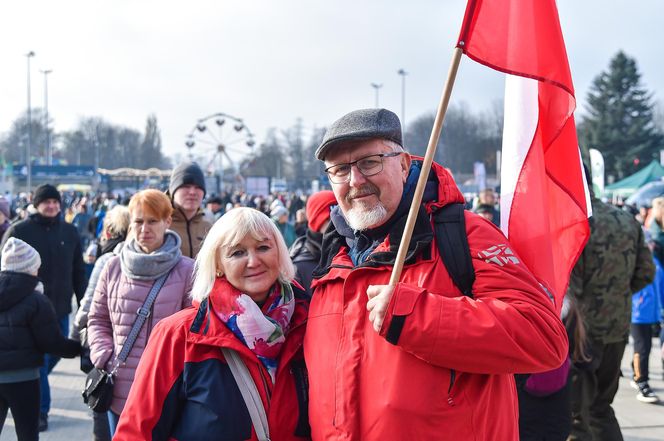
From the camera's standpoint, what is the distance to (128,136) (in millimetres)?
101625

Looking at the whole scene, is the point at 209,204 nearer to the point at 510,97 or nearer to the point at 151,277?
the point at 151,277

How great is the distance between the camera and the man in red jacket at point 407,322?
1903mm

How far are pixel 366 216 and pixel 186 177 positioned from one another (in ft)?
9.93

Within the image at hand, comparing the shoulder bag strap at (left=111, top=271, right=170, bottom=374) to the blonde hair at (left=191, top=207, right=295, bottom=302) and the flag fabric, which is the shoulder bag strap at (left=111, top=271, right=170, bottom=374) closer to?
the blonde hair at (left=191, top=207, right=295, bottom=302)

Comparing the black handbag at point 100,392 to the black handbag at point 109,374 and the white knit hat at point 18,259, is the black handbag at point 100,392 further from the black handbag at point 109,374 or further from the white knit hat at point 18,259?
the white knit hat at point 18,259

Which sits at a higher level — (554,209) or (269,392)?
(554,209)

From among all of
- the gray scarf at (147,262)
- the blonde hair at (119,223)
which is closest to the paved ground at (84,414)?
the blonde hair at (119,223)

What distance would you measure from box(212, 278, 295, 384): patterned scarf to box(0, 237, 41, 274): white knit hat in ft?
8.44

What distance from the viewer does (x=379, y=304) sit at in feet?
6.31

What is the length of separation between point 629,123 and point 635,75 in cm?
364

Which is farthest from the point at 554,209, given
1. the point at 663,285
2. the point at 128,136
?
the point at 128,136

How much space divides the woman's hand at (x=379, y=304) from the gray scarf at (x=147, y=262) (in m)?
2.02

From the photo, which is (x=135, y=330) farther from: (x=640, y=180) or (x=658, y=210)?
(x=640, y=180)

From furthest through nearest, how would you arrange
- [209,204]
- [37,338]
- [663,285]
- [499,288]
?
[209,204], [663,285], [37,338], [499,288]
